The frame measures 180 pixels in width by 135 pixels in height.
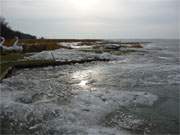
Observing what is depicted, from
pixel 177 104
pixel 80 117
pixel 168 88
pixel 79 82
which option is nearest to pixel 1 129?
pixel 80 117

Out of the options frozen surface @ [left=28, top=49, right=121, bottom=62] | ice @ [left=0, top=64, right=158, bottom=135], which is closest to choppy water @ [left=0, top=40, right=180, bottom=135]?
ice @ [left=0, top=64, right=158, bottom=135]

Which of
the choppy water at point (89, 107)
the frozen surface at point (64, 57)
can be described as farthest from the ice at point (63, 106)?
the frozen surface at point (64, 57)

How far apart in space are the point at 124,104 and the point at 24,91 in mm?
5103

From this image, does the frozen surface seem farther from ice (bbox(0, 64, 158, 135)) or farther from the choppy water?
ice (bbox(0, 64, 158, 135))

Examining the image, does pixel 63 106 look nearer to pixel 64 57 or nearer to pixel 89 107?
pixel 89 107

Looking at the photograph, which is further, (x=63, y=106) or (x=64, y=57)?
(x=64, y=57)

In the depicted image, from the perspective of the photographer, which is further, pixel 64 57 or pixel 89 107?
pixel 64 57

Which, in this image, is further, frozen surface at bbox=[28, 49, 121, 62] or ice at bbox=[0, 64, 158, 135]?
frozen surface at bbox=[28, 49, 121, 62]

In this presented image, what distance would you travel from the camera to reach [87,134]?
28.1ft

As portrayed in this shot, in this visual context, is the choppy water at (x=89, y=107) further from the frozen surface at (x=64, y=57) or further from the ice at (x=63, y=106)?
the frozen surface at (x=64, y=57)

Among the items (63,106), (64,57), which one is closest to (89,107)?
(63,106)

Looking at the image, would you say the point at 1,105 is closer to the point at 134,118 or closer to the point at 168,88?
the point at 134,118

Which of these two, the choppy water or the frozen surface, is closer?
the choppy water

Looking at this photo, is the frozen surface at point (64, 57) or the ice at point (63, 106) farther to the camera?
the frozen surface at point (64, 57)
